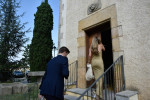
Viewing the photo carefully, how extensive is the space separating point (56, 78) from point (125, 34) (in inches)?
91.4

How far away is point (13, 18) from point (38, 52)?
3908mm

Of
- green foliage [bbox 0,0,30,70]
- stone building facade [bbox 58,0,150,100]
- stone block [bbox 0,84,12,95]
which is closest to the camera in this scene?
stone building facade [bbox 58,0,150,100]

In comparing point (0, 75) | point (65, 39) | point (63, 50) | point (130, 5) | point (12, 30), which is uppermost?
point (12, 30)

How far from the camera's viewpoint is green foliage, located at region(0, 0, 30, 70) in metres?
9.17

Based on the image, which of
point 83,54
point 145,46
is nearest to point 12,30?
point 83,54

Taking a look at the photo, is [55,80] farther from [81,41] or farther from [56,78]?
[81,41]

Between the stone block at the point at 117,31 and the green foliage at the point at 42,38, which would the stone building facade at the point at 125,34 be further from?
the green foliage at the point at 42,38

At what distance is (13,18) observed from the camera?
10.3m

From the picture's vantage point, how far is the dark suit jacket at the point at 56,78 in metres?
1.90

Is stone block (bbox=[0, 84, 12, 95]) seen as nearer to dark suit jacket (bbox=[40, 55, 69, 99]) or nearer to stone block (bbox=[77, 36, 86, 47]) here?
stone block (bbox=[77, 36, 86, 47])

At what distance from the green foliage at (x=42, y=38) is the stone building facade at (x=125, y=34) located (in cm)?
554

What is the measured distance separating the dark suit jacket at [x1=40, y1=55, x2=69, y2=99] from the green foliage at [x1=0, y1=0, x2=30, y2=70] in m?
8.57

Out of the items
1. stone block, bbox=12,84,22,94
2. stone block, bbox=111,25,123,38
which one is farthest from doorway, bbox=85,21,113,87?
stone block, bbox=12,84,22,94

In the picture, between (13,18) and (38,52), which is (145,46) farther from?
(13,18)
